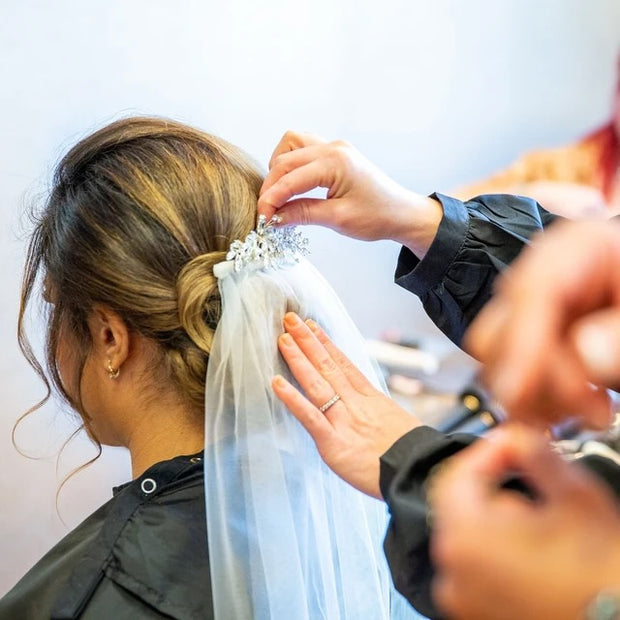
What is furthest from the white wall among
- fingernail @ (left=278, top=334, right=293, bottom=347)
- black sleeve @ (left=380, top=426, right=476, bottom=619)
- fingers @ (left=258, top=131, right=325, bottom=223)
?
black sleeve @ (left=380, top=426, right=476, bottom=619)

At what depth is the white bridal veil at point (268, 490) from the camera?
89cm

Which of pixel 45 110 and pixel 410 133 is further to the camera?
pixel 410 133

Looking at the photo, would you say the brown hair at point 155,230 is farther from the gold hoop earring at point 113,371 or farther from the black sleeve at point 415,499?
the black sleeve at point 415,499

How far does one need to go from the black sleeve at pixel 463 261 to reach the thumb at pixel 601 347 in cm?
76

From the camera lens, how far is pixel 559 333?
0.38m

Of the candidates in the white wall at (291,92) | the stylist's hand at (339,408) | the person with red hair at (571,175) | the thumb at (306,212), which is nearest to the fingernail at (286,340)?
the stylist's hand at (339,408)

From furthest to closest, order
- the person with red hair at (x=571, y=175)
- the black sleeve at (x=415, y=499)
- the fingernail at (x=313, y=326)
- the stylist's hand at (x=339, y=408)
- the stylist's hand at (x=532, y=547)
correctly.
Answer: the person with red hair at (x=571, y=175)
the fingernail at (x=313, y=326)
the stylist's hand at (x=339, y=408)
the black sleeve at (x=415, y=499)
the stylist's hand at (x=532, y=547)

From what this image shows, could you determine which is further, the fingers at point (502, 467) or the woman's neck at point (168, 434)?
the woman's neck at point (168, 434)

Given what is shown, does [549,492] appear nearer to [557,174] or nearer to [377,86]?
[377,86]

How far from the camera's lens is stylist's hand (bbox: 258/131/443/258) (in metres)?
1.01

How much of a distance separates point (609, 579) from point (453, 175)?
1.93m

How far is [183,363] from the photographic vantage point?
98 cm

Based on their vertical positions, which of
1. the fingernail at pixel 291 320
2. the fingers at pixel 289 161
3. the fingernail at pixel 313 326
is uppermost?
the fingers at pixel 289 161

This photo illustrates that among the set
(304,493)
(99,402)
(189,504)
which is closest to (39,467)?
(99,402)
